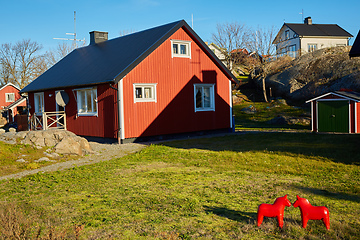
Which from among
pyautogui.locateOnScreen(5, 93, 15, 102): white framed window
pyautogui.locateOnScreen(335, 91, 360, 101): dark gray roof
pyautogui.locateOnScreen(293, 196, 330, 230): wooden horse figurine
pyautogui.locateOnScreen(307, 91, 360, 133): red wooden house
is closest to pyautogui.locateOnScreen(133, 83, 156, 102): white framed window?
pyautogui.locateOnScreen(307, 91, 360, 133): red wooden house

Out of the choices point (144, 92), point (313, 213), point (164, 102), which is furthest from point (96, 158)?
point (313, 213)

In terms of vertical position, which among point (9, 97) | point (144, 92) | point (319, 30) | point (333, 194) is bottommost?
point (333, 194)

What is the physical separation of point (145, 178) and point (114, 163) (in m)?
2.71

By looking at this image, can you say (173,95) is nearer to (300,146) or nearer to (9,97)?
(300,146)

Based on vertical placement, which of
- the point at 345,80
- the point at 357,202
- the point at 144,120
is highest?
the point at 345,80

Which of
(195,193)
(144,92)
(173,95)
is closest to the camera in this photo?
(195,193)

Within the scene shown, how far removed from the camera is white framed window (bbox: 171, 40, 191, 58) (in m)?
19.2

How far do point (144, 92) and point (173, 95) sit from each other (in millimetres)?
1713

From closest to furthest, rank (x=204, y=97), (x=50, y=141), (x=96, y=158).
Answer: (x=96, y=158), (x=50, y=141), (x=204, y=97)

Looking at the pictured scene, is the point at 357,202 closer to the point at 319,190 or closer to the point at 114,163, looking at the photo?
the point at 319,190

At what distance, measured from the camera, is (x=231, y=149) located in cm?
1373

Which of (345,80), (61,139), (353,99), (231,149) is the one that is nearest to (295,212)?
(231,149)

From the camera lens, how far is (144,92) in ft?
59.4

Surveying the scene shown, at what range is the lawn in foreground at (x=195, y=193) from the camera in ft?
17.2
